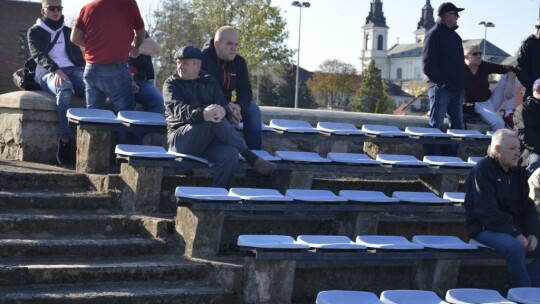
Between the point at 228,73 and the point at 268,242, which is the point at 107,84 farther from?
the point at 268,242

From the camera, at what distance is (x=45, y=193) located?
733 cm

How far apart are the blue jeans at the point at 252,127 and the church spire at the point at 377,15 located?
152743 millimetres

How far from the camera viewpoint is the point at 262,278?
20.6 ft

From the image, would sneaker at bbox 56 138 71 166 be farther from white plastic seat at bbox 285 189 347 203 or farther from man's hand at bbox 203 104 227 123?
white plastic seat at bbox 285 189 347 203

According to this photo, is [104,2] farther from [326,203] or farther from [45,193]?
[326,203]

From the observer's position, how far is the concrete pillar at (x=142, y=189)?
721 cm

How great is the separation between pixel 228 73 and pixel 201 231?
2262mm

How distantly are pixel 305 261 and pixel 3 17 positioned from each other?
35911 mm

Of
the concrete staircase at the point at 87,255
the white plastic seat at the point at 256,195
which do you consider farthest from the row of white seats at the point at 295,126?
the white plastic seat at the point at 256,195

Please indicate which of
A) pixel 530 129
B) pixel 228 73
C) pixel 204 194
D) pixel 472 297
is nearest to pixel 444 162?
pixel 530 129

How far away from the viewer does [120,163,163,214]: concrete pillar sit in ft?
23.6

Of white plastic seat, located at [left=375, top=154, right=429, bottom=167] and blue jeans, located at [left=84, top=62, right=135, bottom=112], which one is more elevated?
blue jeans, located at [left=84, top=62, right=135, bottom=112]

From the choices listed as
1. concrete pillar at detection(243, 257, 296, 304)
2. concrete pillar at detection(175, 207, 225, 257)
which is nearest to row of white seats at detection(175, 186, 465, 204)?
concrete pillar at detection(175, 207, 225, 257)

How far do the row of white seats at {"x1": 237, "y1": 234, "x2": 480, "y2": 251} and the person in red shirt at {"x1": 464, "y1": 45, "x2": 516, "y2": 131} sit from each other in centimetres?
386
